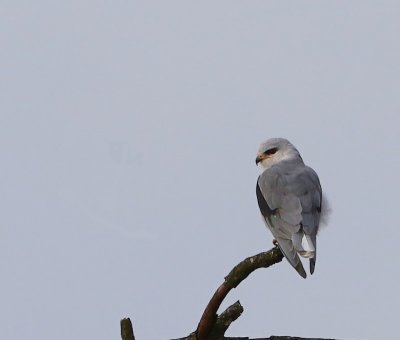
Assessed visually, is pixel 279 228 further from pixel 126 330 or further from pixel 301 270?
pixel 126 330

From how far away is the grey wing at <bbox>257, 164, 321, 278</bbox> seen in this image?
6.21 metres

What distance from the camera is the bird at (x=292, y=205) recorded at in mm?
6152

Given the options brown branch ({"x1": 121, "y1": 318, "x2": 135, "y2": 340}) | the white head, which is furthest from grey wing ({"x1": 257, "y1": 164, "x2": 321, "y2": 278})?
brown branch ({"x1": 121, "y1": 318, "x2": 135, "y2": 340})

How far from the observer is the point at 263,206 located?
22.9 ft

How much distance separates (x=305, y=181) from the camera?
692 cm

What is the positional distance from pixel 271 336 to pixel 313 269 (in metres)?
2.13

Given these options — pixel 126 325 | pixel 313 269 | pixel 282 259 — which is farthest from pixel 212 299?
pixel 313 269

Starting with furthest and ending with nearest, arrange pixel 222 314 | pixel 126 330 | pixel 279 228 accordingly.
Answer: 1. pixel 279 228
2. pixel 222 314
3. pixel 126 330

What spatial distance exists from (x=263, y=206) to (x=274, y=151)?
57.3 inches

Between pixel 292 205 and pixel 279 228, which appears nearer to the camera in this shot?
pixel 279 228

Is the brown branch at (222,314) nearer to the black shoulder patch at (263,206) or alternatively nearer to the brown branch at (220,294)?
the brown branch at (220,294)

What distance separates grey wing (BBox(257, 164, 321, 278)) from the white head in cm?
71

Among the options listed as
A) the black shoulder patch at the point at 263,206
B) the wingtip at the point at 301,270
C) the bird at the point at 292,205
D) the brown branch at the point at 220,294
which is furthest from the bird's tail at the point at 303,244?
the brown branch at the point at 220,294

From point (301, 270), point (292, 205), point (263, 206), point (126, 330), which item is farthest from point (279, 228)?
point (126, 330)
